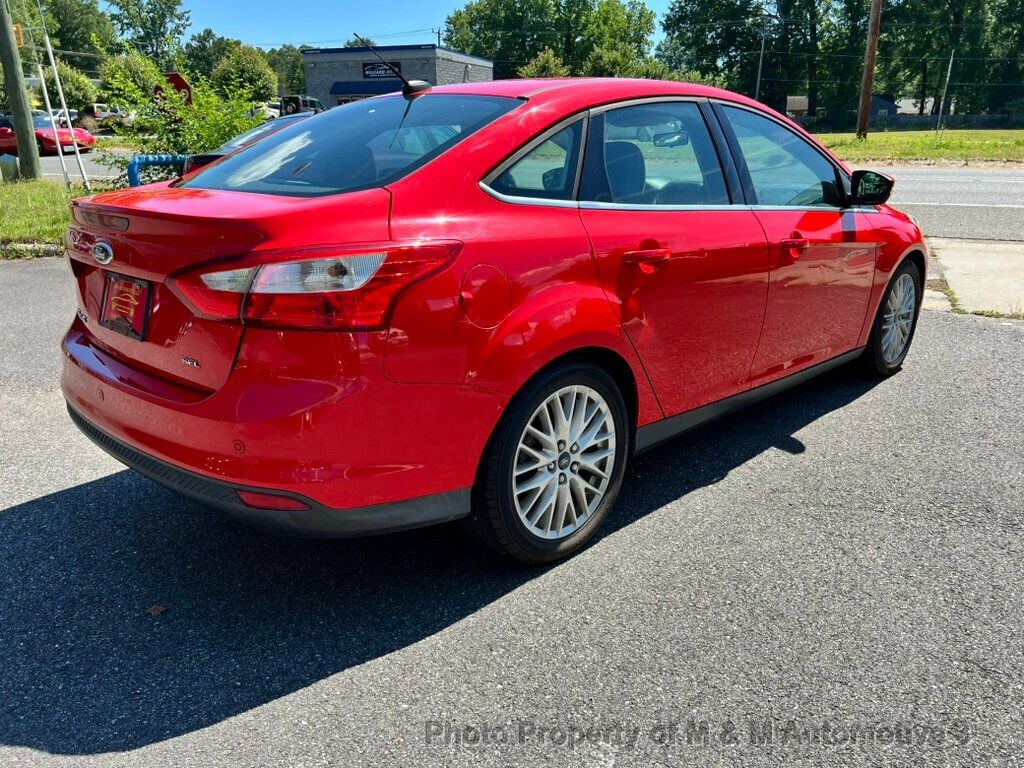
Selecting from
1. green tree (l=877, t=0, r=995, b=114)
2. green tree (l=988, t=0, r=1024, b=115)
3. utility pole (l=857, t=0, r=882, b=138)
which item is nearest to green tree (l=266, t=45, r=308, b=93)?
green tree (l=877, t=0, r=995, b=114)

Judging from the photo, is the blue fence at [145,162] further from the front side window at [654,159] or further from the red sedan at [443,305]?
the front side window at [654,159]

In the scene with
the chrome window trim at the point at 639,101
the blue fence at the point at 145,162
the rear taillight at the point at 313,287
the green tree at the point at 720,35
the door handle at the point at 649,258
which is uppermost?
the green tree at the point at 720,35

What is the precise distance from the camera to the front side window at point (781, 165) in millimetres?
3688

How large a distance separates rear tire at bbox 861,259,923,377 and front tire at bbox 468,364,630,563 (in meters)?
2.39

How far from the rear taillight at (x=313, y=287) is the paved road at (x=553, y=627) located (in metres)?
1.06

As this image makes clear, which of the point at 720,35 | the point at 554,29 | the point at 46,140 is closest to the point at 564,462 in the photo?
the point at 46,140

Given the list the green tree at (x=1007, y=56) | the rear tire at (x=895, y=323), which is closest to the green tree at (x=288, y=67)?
the green tree at (x=1007, y=56)

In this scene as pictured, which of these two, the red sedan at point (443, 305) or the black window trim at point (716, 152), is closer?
the red sedan at point (443, 305)

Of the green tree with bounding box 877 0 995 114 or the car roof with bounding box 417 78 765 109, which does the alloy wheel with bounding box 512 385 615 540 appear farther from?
the green tree with bounding box 877 0 995 114

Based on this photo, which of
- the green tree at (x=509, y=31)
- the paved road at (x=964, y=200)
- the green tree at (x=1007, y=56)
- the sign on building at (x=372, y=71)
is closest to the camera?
the paved road at (x=964, y=200)

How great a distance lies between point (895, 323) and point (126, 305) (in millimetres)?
4259

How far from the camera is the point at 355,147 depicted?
2.98 m

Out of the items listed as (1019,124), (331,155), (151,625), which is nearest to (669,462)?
(331,155)

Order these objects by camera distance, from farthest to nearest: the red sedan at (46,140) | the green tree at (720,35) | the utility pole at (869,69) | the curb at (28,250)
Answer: the green tree at (720,35)
the utility pole at (869,69)
the red sedan at (46,140)
the curb at (28,250)
